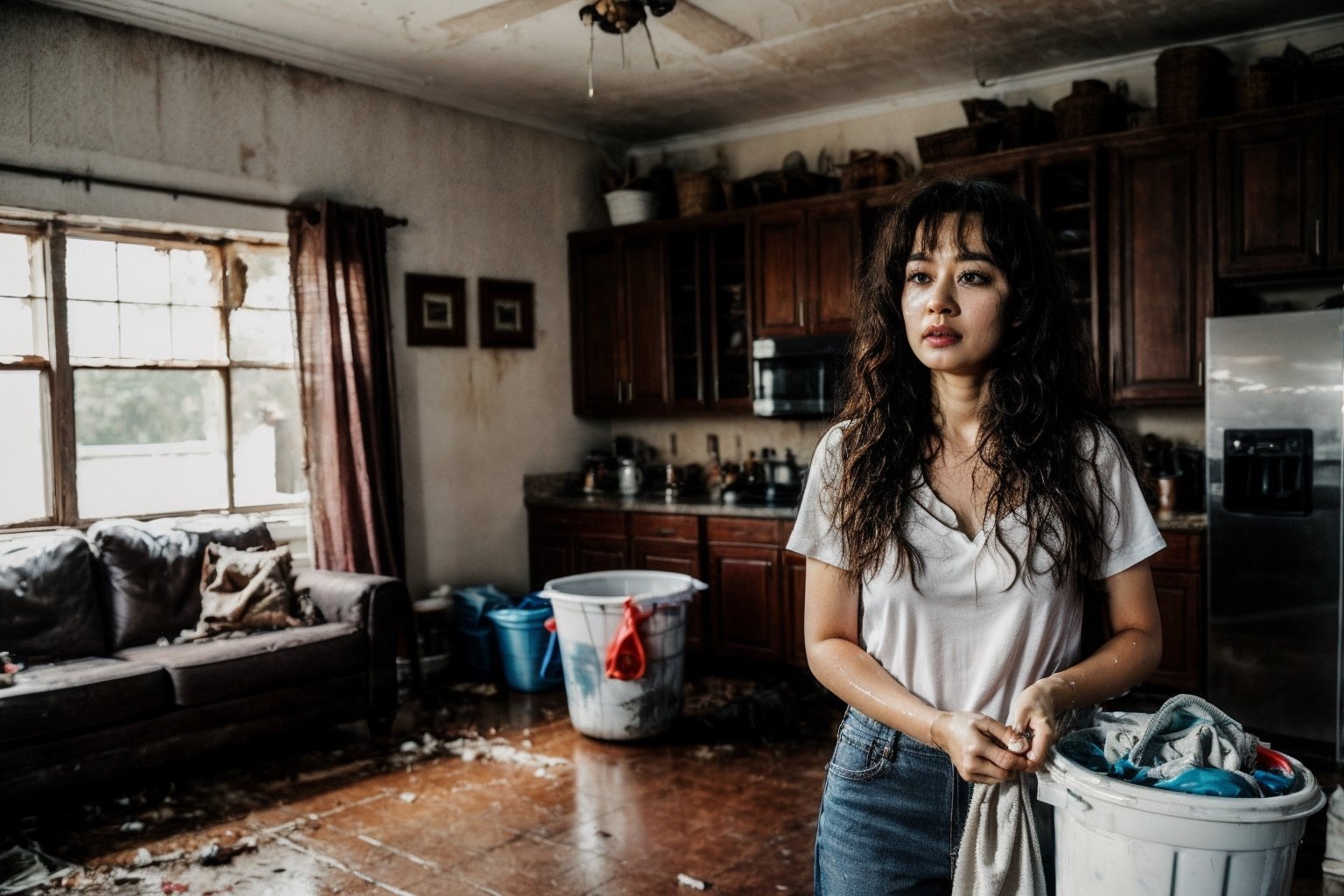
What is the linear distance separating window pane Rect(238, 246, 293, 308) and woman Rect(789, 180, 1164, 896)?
4.02 m

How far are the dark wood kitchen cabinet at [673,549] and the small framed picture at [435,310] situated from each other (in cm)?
140

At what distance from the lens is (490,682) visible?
5.07 metres

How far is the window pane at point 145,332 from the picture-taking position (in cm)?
436

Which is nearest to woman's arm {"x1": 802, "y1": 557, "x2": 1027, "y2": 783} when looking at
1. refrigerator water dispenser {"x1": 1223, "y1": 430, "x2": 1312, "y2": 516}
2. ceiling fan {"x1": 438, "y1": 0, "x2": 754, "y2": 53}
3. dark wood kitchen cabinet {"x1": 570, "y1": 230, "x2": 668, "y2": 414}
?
ceiling fan {"x1": 438, "y1": 0, "x2": 754, "y2": 53}

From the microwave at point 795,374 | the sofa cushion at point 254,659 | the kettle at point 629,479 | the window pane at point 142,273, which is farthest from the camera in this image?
the kettle at point 629,479

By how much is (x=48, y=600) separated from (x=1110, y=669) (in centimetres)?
381

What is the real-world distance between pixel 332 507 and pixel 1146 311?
12.3ft

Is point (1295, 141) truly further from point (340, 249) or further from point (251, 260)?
point (251, 260)

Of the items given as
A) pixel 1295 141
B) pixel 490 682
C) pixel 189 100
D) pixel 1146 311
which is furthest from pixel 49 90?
pixel 1295 141

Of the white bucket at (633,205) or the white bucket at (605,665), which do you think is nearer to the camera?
the white bucket at (605,665)

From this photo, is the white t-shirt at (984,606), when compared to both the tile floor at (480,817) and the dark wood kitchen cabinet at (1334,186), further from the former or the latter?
the dark wood kitchen cabinet at (1334,186)

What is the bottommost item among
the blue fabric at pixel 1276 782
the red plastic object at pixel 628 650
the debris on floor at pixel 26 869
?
the debris on floor at pixel 26 869

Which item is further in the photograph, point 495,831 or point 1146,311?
point 1146,311

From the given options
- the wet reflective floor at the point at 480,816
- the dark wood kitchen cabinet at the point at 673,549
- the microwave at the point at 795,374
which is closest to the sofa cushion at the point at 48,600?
the wet reflective floor at the point at 480,816
